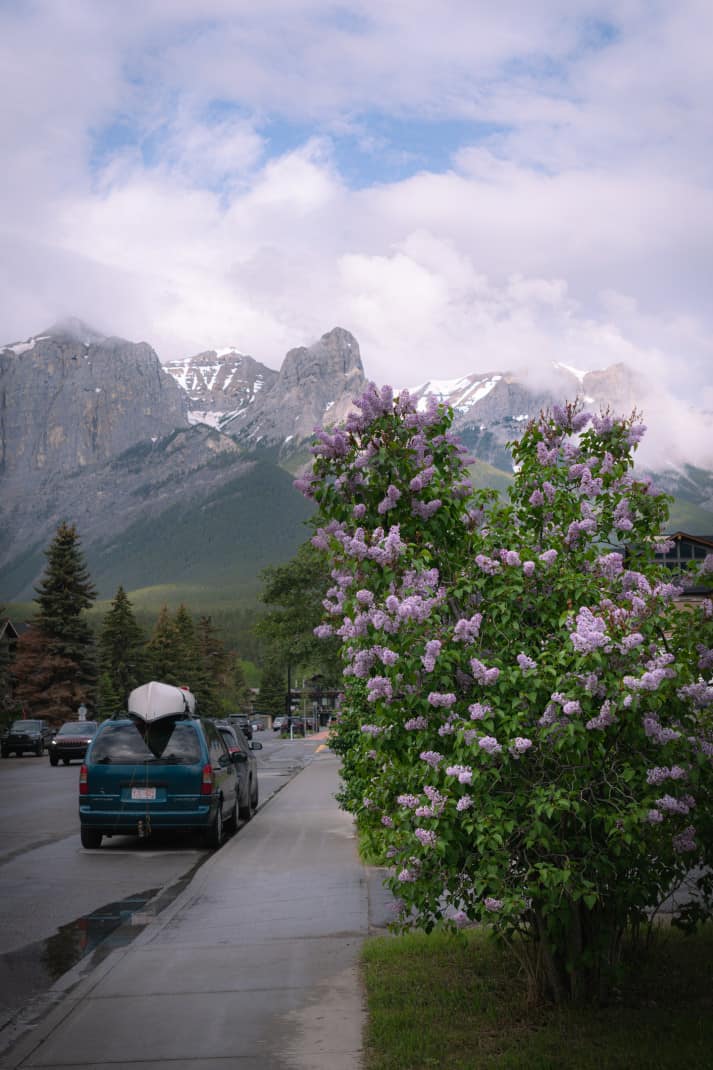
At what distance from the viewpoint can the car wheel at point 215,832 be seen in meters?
15.4

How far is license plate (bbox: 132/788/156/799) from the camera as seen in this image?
15133mm

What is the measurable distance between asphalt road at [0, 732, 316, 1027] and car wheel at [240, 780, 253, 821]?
2312 millimetres

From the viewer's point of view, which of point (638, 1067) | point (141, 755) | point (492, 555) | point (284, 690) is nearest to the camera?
point (638, 1067)

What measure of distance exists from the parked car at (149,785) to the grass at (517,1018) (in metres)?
7.71

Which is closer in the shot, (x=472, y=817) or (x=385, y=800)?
(x=472, y=817)

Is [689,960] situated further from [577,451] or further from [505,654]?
[577,451]

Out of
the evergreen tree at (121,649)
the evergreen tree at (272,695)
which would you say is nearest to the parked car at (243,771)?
the evergreen tree at (121,649)

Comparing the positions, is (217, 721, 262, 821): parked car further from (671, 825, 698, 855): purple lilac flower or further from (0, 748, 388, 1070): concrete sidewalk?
(671, 825, 698, 855): purple lilac flower

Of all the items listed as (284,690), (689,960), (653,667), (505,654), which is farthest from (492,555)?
(284,690)

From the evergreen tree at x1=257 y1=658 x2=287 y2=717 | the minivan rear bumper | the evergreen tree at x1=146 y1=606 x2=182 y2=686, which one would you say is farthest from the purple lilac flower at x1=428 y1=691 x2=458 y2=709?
the evergreen tree at x1=257 y1=658 x2=287 y2=717

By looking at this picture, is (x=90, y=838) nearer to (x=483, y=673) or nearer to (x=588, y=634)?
(x=483, y=673)

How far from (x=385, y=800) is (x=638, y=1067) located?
2155mm

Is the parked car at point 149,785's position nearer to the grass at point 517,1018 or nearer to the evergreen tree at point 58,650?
the grass at point 517,1018

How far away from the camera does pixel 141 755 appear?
15.3 meters
